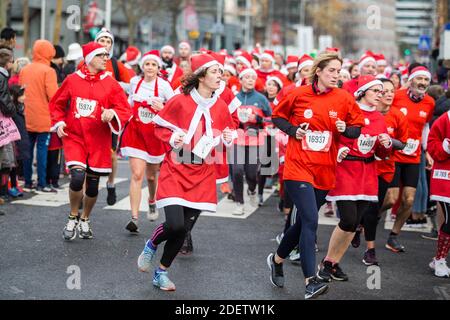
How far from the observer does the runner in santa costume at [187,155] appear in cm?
760

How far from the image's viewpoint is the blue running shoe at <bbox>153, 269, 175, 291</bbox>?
25.1 feet

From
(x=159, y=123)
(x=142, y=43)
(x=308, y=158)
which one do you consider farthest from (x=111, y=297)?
(x=142, y=43)

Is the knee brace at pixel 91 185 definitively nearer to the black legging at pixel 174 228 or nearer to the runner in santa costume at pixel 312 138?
the black legging at pixel 174 228

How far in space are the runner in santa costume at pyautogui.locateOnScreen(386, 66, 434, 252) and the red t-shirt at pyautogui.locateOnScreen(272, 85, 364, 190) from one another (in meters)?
2.43

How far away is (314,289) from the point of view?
7.41m

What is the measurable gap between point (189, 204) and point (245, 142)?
18.2 feet

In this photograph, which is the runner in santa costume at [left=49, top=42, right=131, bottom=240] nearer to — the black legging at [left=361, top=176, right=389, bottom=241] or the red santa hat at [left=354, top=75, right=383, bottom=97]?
the red santa hat at [left=354, top=75, right=383, bottom=97]

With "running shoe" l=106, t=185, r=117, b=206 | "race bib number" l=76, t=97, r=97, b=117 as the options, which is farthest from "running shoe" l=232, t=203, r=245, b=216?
"race bib number" l=76, t=97, r=97, b=117

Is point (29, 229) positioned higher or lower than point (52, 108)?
lower

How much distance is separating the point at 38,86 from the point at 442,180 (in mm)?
7285

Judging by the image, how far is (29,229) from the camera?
413 inches

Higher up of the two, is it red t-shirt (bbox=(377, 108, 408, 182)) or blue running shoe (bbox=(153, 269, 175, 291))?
red t-shirt (bbox=(377, 108, 408, 182))

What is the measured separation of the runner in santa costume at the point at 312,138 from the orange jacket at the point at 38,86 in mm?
6721
